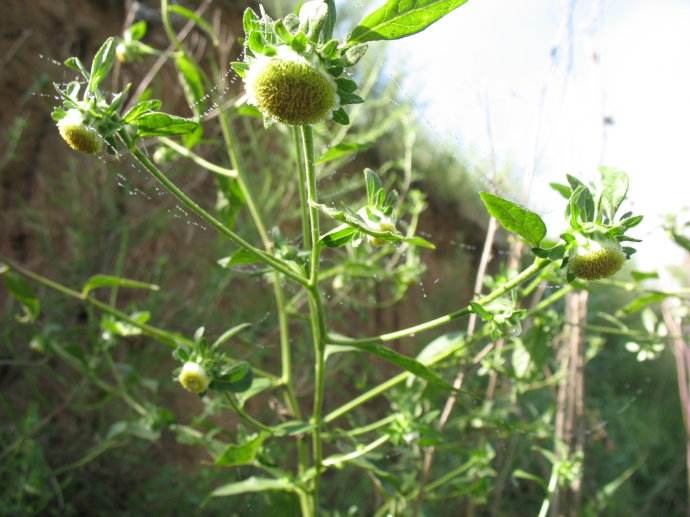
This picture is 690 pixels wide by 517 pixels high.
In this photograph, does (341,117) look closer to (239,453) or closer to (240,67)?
(240,67)

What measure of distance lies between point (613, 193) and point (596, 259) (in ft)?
0.16

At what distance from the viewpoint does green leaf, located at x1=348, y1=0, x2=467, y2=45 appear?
34 centimetres

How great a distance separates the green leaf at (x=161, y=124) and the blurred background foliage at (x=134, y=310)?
0.33m

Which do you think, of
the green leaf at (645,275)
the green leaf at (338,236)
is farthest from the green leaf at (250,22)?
the green leaf at (645,275)

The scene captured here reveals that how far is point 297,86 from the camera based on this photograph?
34 cm

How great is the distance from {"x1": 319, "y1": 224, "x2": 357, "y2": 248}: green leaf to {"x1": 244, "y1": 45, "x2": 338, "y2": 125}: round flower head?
0.28ft

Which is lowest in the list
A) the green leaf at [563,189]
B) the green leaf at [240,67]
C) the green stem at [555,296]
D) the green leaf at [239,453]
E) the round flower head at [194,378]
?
the green leaf at [239,453]

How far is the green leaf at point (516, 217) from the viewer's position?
0.37m

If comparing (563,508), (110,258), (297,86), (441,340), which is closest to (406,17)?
(297,86)

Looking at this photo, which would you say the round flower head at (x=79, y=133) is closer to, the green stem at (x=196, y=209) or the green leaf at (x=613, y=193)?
the green stem at (x=196, y=209)

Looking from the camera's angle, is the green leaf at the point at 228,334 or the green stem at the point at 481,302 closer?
the green stem at the point at 481,302

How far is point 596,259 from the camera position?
38 cm

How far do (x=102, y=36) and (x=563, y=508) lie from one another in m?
1.37

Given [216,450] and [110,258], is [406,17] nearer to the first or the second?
[216,450]
